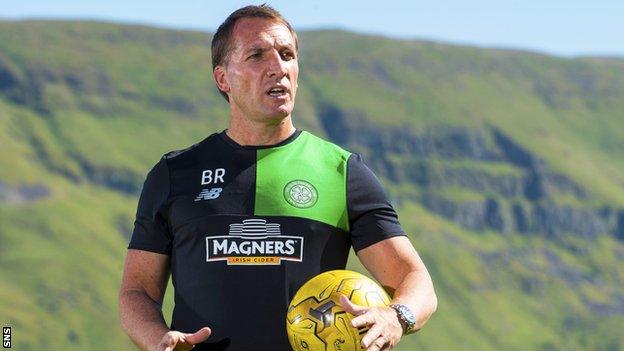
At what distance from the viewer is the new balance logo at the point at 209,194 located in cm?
794

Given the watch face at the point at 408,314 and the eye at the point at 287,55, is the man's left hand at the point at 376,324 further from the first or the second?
the eye at the point at 287,55

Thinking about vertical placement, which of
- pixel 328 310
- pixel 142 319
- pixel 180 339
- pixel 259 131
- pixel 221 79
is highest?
pixel 221 79

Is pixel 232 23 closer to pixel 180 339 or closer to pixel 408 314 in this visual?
pixel 180 339

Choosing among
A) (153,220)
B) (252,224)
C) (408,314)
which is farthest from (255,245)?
(408,314)

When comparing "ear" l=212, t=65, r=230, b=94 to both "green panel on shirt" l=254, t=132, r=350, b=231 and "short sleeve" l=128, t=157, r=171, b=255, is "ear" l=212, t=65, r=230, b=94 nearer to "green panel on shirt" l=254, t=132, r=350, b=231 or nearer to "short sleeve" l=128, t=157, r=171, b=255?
"green panel on shirt" l=254, t=132, r=350, b=231

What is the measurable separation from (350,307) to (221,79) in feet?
6.85

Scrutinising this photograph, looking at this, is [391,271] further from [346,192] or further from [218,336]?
[218,336]

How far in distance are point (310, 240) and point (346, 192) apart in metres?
0.37

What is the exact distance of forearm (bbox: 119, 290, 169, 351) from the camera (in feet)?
25.3

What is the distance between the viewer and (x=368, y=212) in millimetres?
7898

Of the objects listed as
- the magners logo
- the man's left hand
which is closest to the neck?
the magners logo

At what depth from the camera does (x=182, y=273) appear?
7957 millimetres

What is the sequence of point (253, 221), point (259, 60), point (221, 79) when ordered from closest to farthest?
point (253, 221), point (259, 60), point (221, 79)

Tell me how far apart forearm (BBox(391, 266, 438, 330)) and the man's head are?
3.79ft
